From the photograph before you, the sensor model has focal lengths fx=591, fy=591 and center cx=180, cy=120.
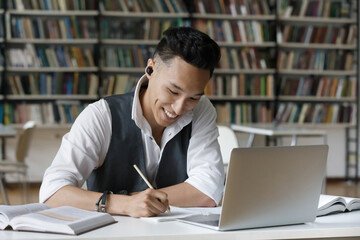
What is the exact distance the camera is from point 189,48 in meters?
1.68

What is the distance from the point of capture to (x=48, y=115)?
20.6 feet

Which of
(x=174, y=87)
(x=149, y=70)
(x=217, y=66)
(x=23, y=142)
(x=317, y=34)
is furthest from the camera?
(x=317, y=34)

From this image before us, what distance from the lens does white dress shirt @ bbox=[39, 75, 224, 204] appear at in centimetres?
168

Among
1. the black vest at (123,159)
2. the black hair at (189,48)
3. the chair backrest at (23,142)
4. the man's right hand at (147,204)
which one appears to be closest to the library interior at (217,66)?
the chair backrest at (23,142)

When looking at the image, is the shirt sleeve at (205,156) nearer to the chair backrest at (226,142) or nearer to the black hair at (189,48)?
the black hair at (189,48)

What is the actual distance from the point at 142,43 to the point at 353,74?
99.6 inches

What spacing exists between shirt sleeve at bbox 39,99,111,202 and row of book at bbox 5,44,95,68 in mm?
4571

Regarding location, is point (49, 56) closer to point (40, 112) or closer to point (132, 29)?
point (40, 112)

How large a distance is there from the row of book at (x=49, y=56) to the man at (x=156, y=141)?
14.6 ft

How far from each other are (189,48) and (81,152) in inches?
17.1

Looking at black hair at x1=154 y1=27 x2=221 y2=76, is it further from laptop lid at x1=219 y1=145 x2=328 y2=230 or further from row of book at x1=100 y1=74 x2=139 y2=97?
row of book at x1=100 y1=74 x2=139 y2=97

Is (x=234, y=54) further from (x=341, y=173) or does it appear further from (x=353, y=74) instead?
(x=341, y=173)

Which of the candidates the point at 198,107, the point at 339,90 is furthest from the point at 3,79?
the point at 198,107

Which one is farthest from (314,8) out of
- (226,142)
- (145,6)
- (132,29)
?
(226,142)
